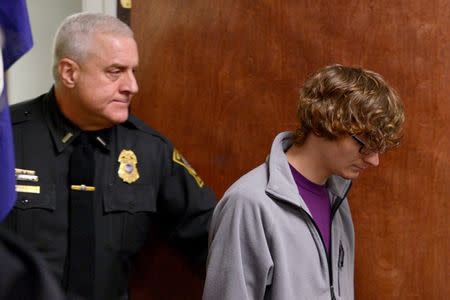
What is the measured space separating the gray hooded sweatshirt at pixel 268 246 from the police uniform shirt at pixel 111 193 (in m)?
0.22

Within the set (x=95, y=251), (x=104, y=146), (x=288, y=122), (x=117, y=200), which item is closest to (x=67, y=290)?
(x=95, y=251)

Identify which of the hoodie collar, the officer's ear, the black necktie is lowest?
the black necktie

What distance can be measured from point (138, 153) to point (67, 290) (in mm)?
358

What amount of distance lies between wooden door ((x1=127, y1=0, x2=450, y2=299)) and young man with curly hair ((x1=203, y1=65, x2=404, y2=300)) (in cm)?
19

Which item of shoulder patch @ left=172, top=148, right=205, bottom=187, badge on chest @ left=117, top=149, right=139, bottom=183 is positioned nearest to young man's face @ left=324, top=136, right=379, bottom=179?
shoulder patch @ left=172, top=148, right=205, bottom=187

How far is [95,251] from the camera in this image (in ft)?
4.70

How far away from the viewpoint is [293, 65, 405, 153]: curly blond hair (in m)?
1.31

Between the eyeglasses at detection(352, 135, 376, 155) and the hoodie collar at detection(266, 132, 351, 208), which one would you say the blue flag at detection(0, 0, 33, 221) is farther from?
the eyeglasses at detection(352, 135, 376, 155)

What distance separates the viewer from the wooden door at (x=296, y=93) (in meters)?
1.52

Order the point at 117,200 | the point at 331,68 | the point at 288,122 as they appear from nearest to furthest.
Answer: the point at 331,68
the point at 117,200
the point at 288,122

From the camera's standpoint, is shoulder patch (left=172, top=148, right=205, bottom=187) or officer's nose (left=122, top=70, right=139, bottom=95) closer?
officer's nose (left=122, top=70, right=139, bottom=95)

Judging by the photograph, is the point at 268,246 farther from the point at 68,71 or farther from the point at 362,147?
the point at 68,71

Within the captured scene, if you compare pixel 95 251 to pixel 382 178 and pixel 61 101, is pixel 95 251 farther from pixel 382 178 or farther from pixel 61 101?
pixel 382 178

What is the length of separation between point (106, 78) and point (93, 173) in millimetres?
223
